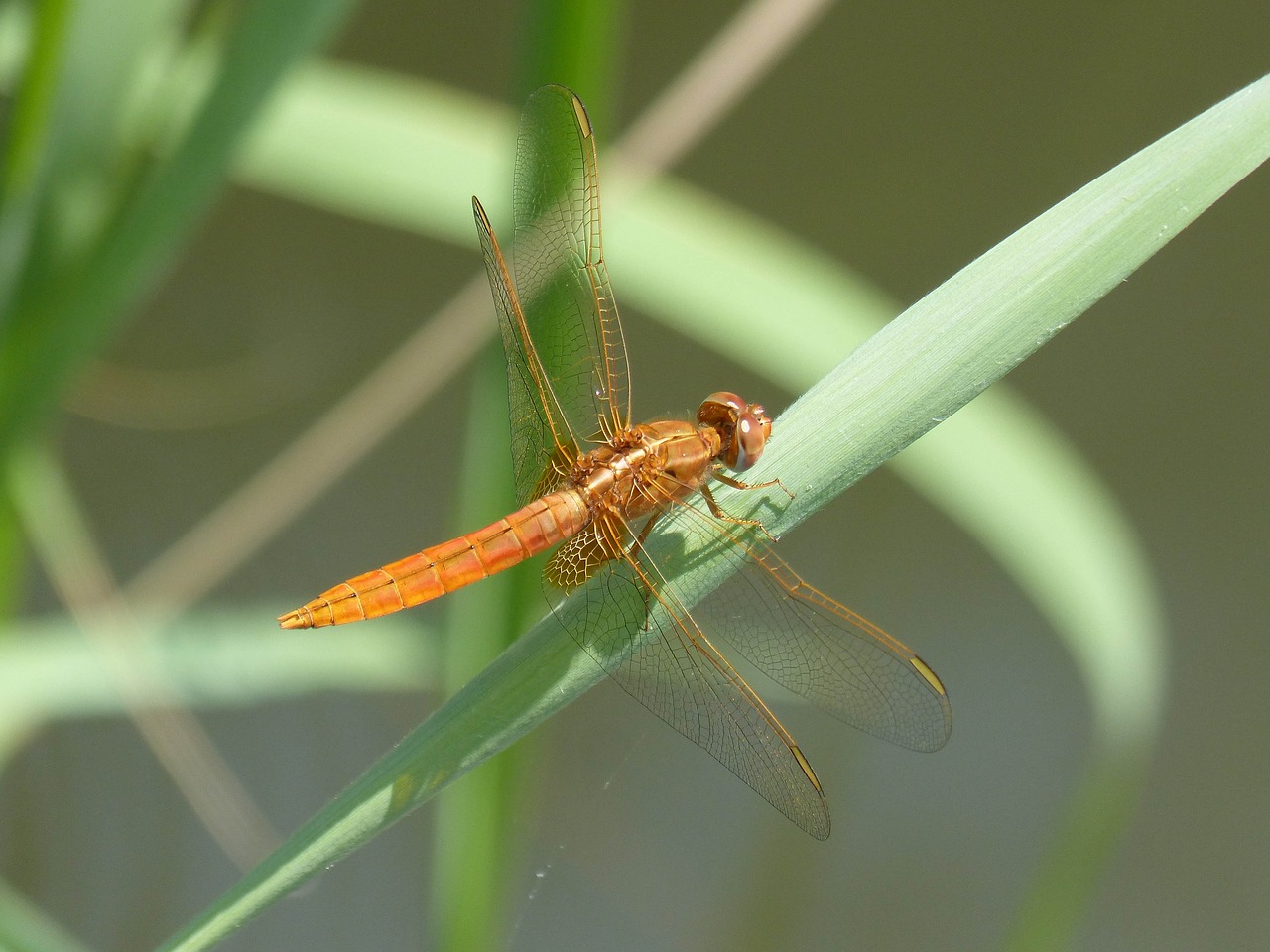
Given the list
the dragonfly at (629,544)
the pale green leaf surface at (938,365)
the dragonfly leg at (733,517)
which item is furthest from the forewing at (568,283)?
the pale green leaf surface at (938,365)

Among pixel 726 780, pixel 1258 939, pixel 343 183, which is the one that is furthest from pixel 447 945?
pixel 1258 939

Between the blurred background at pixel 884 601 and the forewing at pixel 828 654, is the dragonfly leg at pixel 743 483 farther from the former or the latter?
the blurred background at pixel 884 601

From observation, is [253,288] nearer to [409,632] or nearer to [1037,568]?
[409,632]

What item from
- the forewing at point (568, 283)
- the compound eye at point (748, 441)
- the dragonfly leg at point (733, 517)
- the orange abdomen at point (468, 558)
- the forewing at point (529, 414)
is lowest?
the orange abdomen at point (468, 558)

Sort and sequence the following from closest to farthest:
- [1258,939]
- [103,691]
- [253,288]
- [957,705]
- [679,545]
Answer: [679,545]
[103,691]
[1258,939]
[957,705]
[253,288]

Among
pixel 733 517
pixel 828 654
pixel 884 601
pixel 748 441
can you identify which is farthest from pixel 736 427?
pixel 884 601

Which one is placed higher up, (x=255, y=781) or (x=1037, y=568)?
(x=1037, y=568)

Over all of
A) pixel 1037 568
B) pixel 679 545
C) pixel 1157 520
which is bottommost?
pixel 679 545

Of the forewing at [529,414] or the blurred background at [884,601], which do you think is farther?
the blurred background at [884,601]

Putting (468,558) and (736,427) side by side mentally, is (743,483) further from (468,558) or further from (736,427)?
(468,558)
